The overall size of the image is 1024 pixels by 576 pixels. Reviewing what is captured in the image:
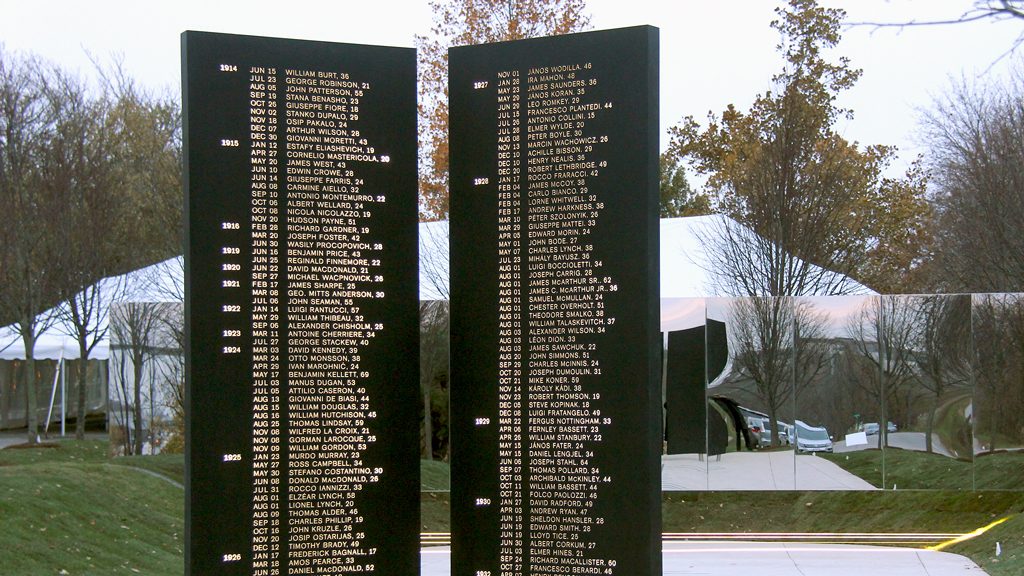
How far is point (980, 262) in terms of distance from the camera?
1778cm

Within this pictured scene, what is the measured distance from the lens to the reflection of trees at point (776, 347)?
13438 millimetres

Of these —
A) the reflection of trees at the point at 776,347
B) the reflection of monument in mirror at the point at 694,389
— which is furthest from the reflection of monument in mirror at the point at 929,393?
the reflection of monument in mirror at the point at 694,389

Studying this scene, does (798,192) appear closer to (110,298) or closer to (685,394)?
(685,394)

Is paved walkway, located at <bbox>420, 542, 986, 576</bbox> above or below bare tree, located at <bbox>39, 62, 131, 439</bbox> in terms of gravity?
below

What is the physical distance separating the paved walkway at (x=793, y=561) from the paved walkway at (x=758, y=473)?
781 mm

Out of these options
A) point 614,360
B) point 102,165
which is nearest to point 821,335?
point 614,360

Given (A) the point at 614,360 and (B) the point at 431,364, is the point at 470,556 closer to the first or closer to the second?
(A) the point at 614,360

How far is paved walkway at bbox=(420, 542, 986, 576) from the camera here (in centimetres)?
1194

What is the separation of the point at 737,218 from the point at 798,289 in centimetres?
207

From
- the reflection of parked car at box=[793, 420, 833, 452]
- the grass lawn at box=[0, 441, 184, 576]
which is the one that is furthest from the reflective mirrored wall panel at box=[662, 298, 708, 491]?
the grass lawn at box=[0, 441, 184, 576]

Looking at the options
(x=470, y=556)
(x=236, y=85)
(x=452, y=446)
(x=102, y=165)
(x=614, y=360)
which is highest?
(x=102, y=165)

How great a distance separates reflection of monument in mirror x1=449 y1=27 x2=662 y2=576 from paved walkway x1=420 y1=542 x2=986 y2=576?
5.91m

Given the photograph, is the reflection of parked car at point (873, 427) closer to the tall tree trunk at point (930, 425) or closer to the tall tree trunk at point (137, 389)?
the tall tree trunk at point (930, 425)

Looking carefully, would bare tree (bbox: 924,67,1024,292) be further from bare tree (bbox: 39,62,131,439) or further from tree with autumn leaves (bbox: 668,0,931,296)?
bare tree (bbox: 39,62,131,439)
